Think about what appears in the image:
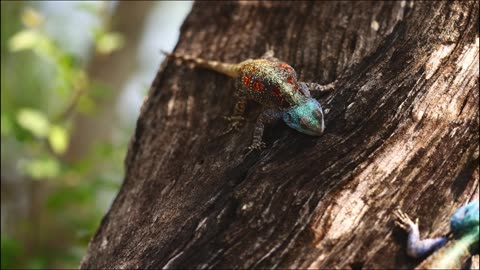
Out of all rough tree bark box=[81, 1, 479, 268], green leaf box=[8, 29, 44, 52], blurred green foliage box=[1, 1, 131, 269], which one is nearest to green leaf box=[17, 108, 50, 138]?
blurred green foliage box=[1, 1, 131, 269]

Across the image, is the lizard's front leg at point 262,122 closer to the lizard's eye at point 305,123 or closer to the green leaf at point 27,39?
the lizard's eye at point 305,123

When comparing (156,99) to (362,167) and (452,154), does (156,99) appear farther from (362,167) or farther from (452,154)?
(452,154)

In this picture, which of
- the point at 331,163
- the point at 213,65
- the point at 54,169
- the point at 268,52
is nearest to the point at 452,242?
the point at 331,163

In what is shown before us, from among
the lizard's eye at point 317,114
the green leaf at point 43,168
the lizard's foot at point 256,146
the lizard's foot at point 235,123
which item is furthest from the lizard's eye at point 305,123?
the green leaf at point 43,168

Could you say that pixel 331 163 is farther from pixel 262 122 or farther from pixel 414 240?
pixel 262 122

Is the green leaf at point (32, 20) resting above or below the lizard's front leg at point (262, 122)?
above

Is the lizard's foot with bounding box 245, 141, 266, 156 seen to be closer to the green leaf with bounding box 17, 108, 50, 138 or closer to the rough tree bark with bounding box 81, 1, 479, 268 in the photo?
the rough tree bark with bounding box 81, 1, 479, 268

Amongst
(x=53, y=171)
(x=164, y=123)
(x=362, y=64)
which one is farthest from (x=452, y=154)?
(x=53, y=171)
